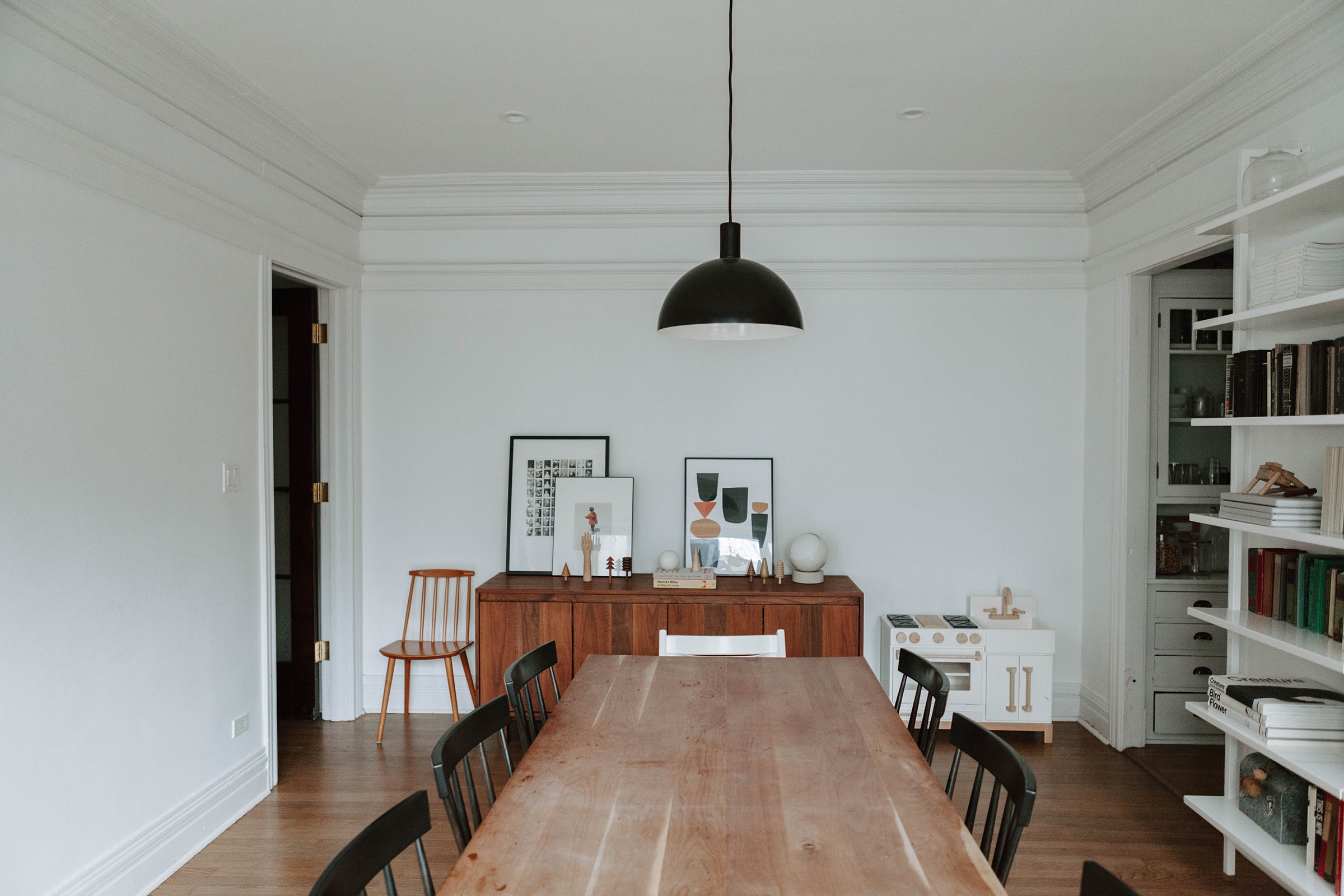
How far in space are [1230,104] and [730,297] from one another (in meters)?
2.42

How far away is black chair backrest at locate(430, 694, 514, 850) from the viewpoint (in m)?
1.86

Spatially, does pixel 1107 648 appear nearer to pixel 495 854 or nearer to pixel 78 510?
pixel 495 854

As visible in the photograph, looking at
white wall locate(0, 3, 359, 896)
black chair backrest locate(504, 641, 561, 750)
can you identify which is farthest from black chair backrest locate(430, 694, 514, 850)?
white wall locate(0, 3, 359, 896)

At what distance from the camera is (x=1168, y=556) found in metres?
4.37

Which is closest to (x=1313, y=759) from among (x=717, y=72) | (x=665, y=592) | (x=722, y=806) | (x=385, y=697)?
(x=722, y=806)

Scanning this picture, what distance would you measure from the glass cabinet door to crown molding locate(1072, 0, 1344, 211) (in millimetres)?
723

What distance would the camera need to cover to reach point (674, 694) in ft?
8.95

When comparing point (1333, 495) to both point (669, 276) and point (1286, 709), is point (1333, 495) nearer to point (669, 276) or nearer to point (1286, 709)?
point (1286, 709)

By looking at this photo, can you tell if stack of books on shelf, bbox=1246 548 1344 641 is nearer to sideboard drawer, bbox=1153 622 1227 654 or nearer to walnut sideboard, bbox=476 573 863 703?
sideboard drawer, bbox=1153 622 1227 654

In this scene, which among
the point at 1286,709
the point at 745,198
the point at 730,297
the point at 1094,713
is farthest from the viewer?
→ the point at 745,198

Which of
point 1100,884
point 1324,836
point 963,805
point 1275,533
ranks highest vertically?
point 1275,533

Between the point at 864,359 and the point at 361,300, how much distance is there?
117 inches

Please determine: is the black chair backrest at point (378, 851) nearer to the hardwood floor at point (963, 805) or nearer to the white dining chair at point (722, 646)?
the hardwood floor at point (963, 805)

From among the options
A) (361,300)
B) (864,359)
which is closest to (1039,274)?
(864,359)
